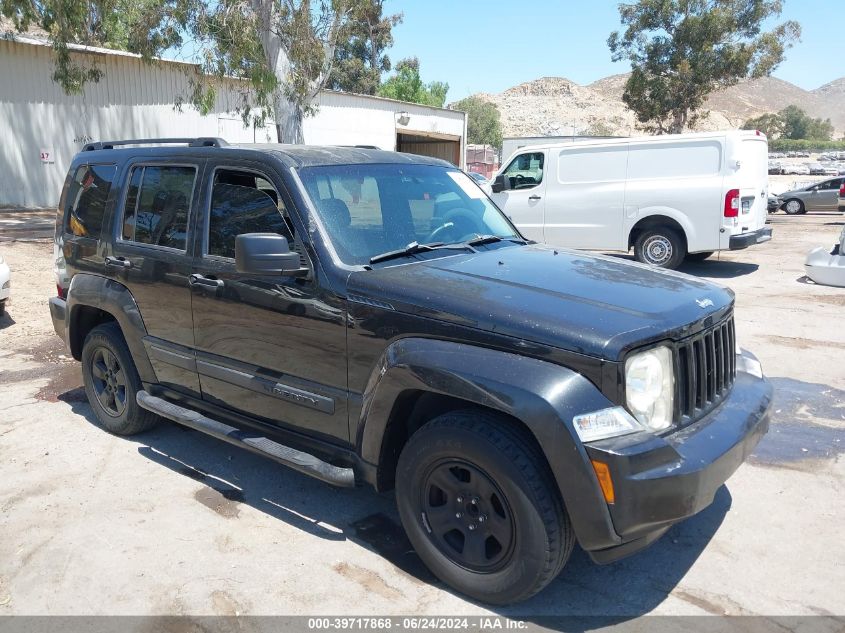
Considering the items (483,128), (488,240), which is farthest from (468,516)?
(483,128)

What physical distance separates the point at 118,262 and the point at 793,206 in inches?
1011

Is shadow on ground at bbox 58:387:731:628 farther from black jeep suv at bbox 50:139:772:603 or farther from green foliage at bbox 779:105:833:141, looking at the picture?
green foliage at bbox 779:105:833:141

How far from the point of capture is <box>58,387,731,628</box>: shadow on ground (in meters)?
3.23

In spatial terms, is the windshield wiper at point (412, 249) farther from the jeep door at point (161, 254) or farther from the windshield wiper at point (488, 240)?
the jeep door at point (161, 254)

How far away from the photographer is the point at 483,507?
3102mm

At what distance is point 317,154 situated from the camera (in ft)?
13.5

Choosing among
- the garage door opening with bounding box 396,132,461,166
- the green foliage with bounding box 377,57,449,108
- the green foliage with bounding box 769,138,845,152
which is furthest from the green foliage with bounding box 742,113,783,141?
the garage door opening with bounding box 396,132,461,166

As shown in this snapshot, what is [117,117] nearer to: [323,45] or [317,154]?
[323,45]

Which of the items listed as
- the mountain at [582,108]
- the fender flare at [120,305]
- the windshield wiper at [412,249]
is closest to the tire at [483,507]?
the windshield wiper at [412,249]

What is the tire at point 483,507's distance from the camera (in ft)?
9.50

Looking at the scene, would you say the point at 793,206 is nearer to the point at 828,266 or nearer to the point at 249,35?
the point at 828,266

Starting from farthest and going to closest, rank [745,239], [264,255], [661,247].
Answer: [661,247] < [745,239] < [264,255]

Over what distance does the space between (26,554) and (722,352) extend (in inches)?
144

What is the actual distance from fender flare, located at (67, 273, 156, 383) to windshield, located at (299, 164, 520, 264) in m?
1.72
